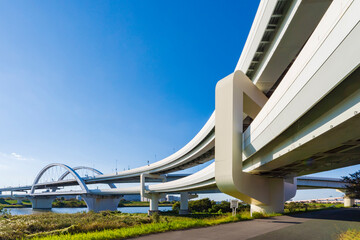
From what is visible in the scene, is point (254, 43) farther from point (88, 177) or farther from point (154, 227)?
point (88, 177)

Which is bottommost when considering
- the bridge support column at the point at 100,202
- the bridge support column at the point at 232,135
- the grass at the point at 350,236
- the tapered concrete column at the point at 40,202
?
the tapered concrete column at the point at 40,202

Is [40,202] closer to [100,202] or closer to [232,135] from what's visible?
[100,202]

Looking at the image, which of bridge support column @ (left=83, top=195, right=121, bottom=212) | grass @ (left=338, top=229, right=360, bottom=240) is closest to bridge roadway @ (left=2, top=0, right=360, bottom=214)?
grass @ (left=338, top=229, right=360, bottom=240)

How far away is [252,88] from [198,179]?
16847 millimetres

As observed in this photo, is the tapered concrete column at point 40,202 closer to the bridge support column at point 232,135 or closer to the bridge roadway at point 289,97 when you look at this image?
the bridge roadway at point 289,97

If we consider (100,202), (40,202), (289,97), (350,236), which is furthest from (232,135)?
(40,202)

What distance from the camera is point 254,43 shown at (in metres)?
14.9

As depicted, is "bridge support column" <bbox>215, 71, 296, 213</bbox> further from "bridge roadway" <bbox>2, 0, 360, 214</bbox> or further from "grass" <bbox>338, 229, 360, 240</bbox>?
"grass" <bbox>338, 229, 360, 240</bbox>

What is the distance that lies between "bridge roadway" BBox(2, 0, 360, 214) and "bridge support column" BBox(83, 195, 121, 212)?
5767cm

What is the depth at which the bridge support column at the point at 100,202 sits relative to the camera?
70000 mm

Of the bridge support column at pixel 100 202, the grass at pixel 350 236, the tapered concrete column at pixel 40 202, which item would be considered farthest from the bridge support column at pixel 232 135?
the tapered concrete column at pixel 40 202

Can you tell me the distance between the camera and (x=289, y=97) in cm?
980

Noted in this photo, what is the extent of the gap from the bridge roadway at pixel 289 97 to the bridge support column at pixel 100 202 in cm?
5767

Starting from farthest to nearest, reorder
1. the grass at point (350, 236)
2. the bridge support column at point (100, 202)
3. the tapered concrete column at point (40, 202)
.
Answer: the tapered concrete column at point (40, 202) → the bridge support column at point (100, 202) → the grass at point (350, 236)
